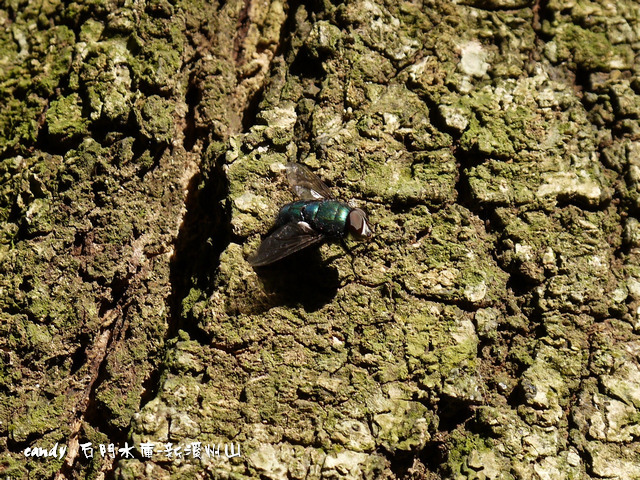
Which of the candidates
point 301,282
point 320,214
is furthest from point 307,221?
point 301,282

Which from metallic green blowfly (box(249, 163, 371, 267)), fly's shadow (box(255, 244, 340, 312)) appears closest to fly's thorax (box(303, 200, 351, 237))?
metallic green blowfly (box(249, 163, 371, 267))

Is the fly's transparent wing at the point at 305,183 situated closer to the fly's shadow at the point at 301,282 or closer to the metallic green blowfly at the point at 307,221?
the metallic green blowfly at the point at 307,221

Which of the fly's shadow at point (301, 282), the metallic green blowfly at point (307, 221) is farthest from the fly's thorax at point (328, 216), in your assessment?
the fly's shadow at point (301, 282)

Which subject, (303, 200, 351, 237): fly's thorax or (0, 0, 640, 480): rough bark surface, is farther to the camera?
(303, 200, 351, 237): fly's thorax

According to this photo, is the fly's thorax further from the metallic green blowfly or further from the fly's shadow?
the fly's shadow

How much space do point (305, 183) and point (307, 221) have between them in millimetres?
120

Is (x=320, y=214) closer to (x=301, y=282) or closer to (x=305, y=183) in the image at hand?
(x=305, y=183)

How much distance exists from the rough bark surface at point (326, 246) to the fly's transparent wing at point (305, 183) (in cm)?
5

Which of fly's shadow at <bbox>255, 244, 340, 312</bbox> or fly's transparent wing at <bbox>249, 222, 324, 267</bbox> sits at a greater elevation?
fly's transparent wing at <bbox>249, 222, 324, 267</bbox>

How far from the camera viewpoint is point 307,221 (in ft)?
6.29

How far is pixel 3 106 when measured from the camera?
7.34 feet

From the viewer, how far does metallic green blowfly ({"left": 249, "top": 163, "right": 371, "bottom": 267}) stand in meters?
1.85

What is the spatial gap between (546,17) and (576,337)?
1.15 m

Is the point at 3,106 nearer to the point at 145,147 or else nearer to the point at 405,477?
the point at 145,147
